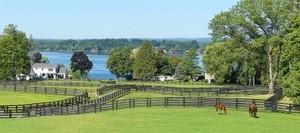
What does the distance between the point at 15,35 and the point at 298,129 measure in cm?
8156

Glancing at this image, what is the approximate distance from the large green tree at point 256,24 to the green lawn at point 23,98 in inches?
960

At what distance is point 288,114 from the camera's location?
142ft

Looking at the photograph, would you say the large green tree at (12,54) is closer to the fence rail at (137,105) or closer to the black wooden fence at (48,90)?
the black wooden fence at (48,90)

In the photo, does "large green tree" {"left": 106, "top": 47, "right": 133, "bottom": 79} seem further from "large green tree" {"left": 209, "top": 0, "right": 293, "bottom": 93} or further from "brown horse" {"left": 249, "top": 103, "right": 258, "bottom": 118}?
"brown horse" {"left": 249, "top": 103, "right": 258, "bottom": 118}

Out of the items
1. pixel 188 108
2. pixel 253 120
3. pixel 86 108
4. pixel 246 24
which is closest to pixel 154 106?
pixel 188 108

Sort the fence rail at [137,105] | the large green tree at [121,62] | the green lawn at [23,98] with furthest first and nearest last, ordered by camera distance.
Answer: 1. the large green tree at [121,62]
2. the green lawn at [23,98]
3. the fence rail at [137,105]

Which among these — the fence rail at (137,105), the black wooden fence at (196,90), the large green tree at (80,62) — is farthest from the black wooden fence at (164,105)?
the large green tree at (80,62)

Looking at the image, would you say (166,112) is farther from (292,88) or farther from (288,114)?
(292,88)

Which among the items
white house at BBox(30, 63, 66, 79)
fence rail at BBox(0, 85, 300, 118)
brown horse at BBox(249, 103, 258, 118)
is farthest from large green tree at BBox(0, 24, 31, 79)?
brown horse at BBox(249, 103, 258, 118)

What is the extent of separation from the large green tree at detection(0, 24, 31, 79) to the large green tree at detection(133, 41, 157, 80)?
25877 mm

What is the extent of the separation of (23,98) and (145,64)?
183 ft

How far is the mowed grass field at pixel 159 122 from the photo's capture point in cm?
3444

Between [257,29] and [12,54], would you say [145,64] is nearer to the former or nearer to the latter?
[12,54]

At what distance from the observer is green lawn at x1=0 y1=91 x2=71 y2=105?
206ft
